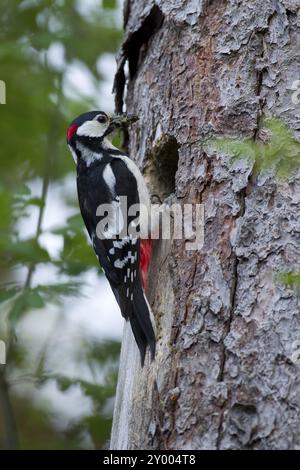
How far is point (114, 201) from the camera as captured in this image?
14.1 feet

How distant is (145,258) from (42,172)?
2103 mm

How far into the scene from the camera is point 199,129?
3809mm

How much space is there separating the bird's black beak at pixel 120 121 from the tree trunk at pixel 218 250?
0.06m

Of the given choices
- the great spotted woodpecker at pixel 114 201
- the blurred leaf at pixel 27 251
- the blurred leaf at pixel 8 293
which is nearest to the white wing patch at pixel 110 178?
the great spotted woodpecker at pixel 114 201

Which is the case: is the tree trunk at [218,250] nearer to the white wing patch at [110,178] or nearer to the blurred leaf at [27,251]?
the white wing patch at [110,178]

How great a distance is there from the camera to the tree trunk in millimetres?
3033

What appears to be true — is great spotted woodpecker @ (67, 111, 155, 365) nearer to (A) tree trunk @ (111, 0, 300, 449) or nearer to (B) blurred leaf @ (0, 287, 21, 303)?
(A) tree trunk @ (111, 0, 300, 449)

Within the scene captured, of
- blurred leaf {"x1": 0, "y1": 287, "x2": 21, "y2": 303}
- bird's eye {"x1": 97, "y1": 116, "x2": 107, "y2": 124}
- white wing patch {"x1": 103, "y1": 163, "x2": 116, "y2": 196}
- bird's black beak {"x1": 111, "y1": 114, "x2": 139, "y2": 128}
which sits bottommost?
blurred leaf {"x1": 0, "y1": 287, "x2": 21, "y2": 303}

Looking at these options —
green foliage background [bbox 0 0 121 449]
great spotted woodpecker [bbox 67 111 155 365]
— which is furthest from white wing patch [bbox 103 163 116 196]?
green foliage background [bbox 0 0 121 449]

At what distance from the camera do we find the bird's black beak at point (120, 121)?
4387 millimetres

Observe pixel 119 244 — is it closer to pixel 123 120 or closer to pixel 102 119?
pixel 123 120

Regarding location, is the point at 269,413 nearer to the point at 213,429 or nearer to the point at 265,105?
the point at 213,429

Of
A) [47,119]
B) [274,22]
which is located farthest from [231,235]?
[47,119]

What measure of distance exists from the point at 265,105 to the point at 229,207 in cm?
53
